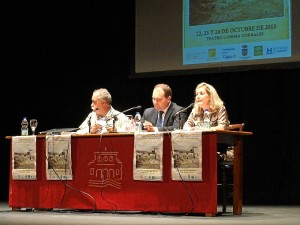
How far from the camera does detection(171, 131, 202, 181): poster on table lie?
16.0 ft

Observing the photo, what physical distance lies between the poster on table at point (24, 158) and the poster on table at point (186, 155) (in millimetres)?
1423

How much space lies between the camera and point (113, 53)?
8.15 metres

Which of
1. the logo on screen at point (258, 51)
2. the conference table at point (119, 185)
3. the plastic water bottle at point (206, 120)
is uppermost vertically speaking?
the logo on screen at point (258, 51)

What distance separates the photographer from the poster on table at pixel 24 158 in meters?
5.68

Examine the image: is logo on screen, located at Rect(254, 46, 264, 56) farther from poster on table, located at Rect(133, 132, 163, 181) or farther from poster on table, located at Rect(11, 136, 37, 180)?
poster on table, located at Rect(11, 136, 37, 180)

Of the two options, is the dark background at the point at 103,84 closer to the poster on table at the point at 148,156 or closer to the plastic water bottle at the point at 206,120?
the plastic water bottle at the point at 206,120

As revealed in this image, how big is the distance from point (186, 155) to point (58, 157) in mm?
1288

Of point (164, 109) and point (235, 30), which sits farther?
point (235, 30)

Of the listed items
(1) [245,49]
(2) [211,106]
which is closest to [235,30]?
(1) [245,49]

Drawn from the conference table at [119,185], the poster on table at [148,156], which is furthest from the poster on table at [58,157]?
the poster on table at [148,156]

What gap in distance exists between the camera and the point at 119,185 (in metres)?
5.27

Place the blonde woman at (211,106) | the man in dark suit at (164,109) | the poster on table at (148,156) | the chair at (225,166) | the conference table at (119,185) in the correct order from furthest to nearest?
the man in dark suit at (164,109) < the blonde woman at (211,106) < the chair at (225,166) < the poster on table at (148,156) < the conference table at (119,185)

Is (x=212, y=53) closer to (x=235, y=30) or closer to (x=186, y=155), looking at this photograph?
(x=235, y=30)

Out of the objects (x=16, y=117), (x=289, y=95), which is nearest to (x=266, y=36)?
(x=289, y=95)
